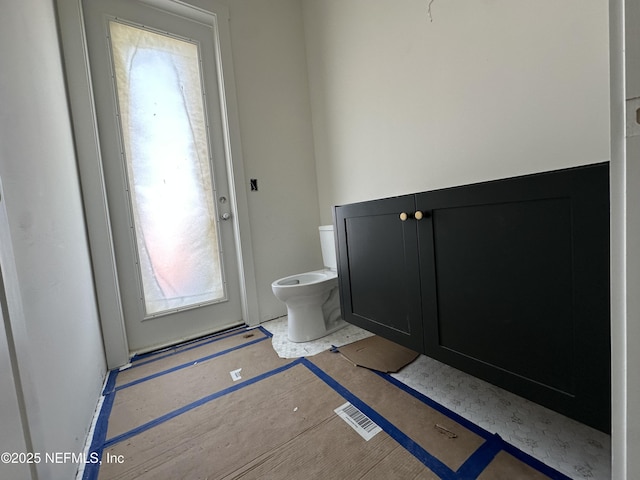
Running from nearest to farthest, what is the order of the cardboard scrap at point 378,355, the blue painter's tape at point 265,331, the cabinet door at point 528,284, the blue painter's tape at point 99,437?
the cabinet door at point 528,284 < the blue painter's tape at point 99,437 < the cardboard scrap at point 378,355 < the blue painter's tape at point 265,331

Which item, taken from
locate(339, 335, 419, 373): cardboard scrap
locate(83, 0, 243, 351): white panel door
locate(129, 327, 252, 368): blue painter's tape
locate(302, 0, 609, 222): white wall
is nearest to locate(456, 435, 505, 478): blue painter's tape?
locate(339, 335, 419, 373): cardboard scrap

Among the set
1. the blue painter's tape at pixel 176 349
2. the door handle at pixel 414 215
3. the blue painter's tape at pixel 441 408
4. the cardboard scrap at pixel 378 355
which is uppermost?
the door handle at pixel 414 215

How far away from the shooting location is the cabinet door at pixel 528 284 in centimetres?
62

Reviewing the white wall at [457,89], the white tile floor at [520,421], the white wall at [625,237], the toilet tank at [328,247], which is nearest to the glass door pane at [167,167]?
the toilet tank at [328,247]

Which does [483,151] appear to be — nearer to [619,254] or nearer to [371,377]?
[619,254]

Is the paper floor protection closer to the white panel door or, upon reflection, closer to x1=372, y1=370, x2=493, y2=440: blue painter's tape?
x1=372, y1=370, x2=493, y2=440: blue painter's tape

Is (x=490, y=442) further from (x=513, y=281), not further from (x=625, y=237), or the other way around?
(x=625, y=237)

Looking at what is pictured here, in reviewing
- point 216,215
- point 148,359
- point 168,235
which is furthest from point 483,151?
point 148,359

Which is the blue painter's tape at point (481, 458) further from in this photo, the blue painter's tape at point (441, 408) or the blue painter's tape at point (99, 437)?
the blue painter's tape at point (99, 437)

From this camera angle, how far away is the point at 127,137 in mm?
1720

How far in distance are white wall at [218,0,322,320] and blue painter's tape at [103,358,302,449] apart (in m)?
0.74

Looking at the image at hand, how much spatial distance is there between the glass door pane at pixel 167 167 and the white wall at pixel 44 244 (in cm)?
39

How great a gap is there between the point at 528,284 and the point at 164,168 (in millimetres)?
2084

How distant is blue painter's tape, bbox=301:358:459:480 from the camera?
793mm
